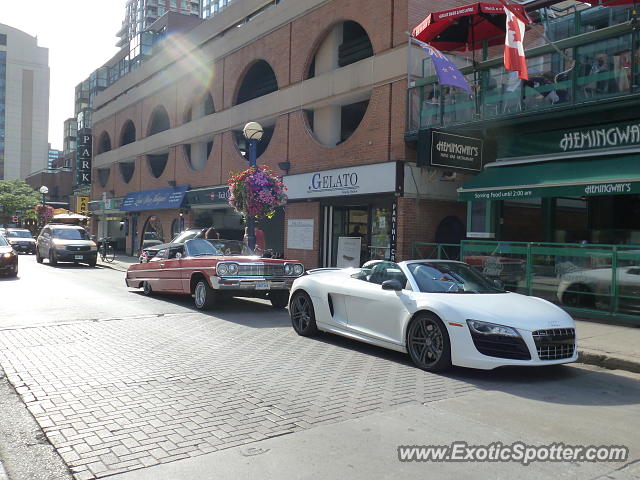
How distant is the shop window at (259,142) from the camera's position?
24.3 metres

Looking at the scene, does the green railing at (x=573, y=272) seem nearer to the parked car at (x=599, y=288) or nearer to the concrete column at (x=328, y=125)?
the parked car at (x=599, y=288)

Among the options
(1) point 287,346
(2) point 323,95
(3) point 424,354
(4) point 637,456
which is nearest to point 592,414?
(4) point 637,456

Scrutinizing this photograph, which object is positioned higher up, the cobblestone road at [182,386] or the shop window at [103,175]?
the shop window at [103,175]

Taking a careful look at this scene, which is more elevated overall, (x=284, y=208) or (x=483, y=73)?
(x=483, y=73)

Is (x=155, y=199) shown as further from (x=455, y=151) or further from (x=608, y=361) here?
(x=608, y=361)

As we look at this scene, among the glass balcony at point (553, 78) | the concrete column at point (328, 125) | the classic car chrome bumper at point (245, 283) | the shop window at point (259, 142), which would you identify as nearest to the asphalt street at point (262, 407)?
the classic car chrome bumper at point (245, 283)

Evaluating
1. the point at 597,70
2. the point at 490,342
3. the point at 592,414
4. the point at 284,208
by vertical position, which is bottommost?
the point at 592,414

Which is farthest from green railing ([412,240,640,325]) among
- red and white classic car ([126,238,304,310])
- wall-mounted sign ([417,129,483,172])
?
red and white classic car ([126,238,304,310])

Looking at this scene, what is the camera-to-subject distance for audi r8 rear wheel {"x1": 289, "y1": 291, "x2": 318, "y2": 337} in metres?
8.57

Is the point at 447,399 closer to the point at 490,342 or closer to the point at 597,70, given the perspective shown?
the point at 490,342

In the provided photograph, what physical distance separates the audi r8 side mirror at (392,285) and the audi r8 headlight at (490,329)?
1.12 m

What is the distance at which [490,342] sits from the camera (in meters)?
6.09

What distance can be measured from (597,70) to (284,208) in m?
12.0

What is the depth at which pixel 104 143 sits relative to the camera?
42219mm
